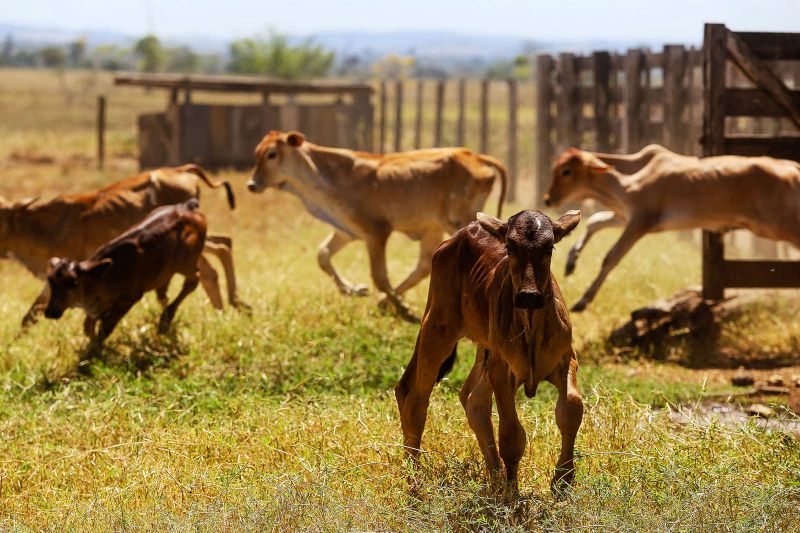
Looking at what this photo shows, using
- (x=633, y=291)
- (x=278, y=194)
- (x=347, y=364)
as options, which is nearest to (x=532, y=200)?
(x=278, y=194)

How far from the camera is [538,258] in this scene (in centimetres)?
550

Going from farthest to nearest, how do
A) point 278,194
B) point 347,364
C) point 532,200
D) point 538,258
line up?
point 532,200 < point 278,194 < point 347,364 < point 538,258

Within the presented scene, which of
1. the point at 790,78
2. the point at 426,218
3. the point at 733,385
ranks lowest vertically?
the point at 733,385

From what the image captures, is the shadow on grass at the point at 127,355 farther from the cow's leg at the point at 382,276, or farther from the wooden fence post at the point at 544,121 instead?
the wooden fence post at the point at 544,121

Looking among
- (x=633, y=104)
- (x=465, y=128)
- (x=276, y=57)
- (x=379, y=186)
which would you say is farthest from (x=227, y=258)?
(x=276, y=57)

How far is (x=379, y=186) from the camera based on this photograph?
12016 mm

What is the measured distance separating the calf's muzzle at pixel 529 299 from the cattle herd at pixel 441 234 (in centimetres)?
13

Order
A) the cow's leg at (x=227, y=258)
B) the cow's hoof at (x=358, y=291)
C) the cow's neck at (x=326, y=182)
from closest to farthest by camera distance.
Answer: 1. the cow's leg at (x=227, y=258)
2. the cow's hoof at (x=358, y=291)
3. the cow's neck at (x=326, y=182)

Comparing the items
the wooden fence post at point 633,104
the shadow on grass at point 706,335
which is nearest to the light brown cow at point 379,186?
the shadow on grass at point 706,335

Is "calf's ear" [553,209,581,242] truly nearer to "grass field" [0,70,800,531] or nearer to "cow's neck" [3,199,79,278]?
"grass field" [0,70,800,531]

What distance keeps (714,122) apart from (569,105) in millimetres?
8008

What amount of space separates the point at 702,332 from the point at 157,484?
6.20m

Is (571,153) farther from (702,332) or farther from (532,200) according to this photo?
(532,200)

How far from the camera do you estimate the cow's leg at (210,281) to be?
11344 mm
